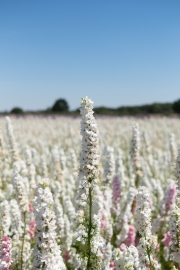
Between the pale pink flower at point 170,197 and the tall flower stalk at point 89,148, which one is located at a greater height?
the tall flower stalk at point 89,148

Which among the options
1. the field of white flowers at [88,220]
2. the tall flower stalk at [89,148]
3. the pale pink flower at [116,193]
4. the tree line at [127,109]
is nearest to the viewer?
the field of white flowers at [88,220]

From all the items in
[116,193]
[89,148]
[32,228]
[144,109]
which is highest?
[89,148]

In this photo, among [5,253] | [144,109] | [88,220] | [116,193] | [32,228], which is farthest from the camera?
[144,109]

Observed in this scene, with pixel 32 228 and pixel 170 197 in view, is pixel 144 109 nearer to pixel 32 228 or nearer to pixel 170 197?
pixel 170 197

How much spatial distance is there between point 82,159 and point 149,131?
88.6 feet

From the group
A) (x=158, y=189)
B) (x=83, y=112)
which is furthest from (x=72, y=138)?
(x=83, y=112)

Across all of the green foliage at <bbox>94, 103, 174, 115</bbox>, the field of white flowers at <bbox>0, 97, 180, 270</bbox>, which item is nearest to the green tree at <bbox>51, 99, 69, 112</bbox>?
the green foliage at <bbox>94, 103, 174, 115</bbox>

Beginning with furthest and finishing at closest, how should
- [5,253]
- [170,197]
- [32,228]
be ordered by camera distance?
[170,197], [32,228], [5,253]

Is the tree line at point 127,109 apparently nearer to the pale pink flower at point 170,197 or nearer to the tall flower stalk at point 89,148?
the pale pink flower at point 170,197

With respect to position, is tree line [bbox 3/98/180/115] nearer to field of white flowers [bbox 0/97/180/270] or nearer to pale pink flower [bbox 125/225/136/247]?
field of white flowers [bbox 0/97/180/270]

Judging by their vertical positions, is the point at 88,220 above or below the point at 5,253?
above

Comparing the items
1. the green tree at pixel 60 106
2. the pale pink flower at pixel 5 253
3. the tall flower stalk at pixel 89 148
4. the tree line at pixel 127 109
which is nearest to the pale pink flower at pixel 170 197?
the tall flower stalk at pixel 89 148

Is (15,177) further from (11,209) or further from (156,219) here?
(156,219)

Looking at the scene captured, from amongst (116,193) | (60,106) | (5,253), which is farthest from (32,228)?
(60,106)
